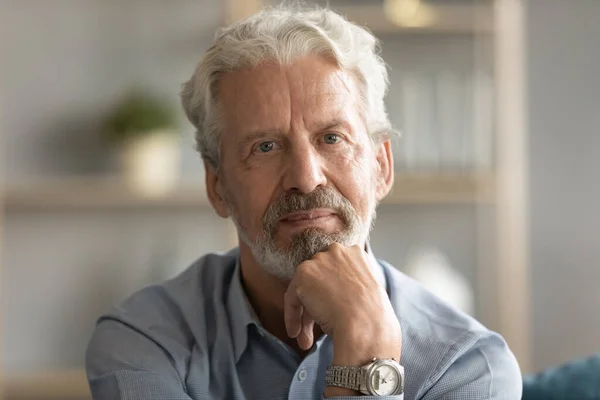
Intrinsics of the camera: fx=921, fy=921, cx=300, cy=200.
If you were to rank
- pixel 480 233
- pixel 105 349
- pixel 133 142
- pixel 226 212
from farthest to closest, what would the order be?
pixel 480 233 → pixel 133 142 → pixel 226 212 → pixel 105 349

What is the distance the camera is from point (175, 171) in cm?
352

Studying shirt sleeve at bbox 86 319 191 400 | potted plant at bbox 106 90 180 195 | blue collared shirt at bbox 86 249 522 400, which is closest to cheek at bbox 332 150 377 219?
blue collared shirt at bbox 86 249 522 400

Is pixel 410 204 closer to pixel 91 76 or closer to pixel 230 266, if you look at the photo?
pixel 91 76

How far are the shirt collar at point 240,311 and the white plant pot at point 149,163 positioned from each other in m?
1.69

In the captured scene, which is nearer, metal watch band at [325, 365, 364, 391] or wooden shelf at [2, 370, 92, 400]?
metal watch band at [325, 365, 364, 391]

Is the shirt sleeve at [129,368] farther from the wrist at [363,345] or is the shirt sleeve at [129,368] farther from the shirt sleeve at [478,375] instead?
the shirt sleeve at [478,375]

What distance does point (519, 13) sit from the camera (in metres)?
3.54

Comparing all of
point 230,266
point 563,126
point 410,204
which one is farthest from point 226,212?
point 563,126

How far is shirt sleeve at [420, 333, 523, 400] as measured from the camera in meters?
1.47

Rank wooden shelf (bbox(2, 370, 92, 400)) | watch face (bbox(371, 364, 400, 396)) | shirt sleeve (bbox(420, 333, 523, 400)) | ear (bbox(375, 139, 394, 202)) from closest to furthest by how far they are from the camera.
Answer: watch face (bbox(371, 364, 400, 396))
shirt sleeve (bbox(420, 333, 523, 400))
ear (bbox(375, 139, 394, 202))
wooden shelf (bbox(2, 370, 92, 400))

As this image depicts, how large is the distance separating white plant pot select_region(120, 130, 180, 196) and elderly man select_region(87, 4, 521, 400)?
1.64 m

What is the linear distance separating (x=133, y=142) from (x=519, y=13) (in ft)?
5.09

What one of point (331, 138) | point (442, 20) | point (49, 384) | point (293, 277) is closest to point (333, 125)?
point (331, 138)

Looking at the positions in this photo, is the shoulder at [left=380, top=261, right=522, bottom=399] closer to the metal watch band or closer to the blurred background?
the metal watch band
